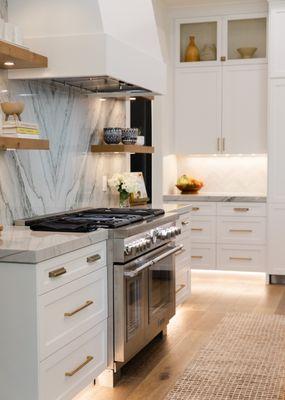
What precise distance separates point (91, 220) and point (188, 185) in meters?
3.33

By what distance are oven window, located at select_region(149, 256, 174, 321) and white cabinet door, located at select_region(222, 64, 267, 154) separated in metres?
2.67

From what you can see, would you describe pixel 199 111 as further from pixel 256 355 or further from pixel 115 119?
pixel 256 355

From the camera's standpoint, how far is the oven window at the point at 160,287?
13.1 feet

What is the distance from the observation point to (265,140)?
6637mm

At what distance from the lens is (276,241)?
638cm

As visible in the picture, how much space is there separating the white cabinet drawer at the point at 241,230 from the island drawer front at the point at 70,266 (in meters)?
3.31

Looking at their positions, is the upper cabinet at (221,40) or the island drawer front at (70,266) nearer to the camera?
the island drawer front at (70,266)

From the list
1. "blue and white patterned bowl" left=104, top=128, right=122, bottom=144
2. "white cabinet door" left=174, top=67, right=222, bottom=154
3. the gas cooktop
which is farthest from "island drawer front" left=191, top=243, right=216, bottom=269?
the gas cooktop

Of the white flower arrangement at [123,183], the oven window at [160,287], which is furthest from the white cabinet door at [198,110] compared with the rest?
the oven window at [160,287]

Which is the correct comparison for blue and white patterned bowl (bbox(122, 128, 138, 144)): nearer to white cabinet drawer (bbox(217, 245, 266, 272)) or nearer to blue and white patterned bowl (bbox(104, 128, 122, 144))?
blue and white patterned bowl (bbox(104, 128, 122, 144))

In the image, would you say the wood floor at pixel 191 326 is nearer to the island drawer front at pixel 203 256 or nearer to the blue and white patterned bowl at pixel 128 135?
the island drawer front at pixel 203 256

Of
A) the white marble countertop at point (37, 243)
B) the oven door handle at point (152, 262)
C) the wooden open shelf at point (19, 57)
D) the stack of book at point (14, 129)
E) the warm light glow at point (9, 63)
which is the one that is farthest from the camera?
the oven door handle at point (152, 262)

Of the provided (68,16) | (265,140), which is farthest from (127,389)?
(265,140)

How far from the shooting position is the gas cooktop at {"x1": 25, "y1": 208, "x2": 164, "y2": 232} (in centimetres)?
338
